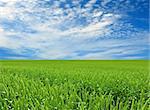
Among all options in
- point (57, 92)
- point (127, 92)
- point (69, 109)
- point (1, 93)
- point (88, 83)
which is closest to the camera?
point (69, 109)

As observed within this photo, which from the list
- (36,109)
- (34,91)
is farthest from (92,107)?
(34,91)

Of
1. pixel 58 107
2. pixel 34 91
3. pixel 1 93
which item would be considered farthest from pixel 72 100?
pixel 1 93

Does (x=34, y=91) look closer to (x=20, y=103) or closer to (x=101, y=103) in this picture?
(x=20, y=103)

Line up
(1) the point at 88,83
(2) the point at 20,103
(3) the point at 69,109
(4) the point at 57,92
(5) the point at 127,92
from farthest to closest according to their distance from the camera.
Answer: (1) the point at 88,83
(5) the point at 127,92
(4) the point at 57,92
(2) the point at 20,103
(3) the point at 69,109

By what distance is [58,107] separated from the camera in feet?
14.4

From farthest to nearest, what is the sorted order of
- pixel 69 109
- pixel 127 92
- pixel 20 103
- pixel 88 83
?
1. pixel 88 83
2. pixel 127 92
3. pixel 20 103
4. pixel 69 109

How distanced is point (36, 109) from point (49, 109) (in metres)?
0.20

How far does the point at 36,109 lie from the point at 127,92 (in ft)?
12.2

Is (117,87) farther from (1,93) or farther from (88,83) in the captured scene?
(1,93)

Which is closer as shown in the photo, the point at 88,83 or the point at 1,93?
the point at 1,93

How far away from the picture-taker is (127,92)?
295 inches

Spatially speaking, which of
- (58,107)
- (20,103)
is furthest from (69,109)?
(20,103)

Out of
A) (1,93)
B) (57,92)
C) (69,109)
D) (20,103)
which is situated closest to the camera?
(69,109)

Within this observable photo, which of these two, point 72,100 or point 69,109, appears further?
point 72,100
